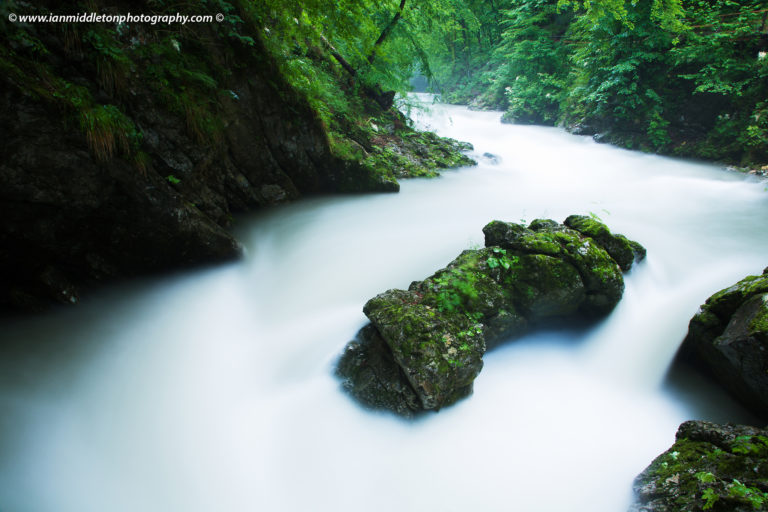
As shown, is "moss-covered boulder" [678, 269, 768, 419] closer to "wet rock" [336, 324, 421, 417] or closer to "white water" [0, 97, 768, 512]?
"white water" [0, 97, 768, 512]

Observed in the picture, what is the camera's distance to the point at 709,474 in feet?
7.88

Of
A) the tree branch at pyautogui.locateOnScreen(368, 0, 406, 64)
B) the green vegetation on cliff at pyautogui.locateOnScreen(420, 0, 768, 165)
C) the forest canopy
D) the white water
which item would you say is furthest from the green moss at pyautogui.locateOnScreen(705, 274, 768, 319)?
the tree branch at pyautogui.locateOnScreen(368, 0, 406, 64)

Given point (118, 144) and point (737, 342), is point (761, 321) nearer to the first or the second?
point (737, 342)

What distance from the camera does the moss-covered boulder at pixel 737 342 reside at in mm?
3177

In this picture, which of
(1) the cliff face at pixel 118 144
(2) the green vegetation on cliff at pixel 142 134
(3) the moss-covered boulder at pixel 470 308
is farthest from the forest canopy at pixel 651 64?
(3) the moss-covered boulder at pixel 470 308

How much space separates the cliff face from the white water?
55 centimetres

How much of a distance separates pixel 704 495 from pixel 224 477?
341 centimetres

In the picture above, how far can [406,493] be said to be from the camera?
2.89 meters

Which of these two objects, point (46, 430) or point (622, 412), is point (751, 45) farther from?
point (46, 430)

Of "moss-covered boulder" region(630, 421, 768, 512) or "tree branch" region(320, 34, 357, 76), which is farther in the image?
"tree branch" region(320, 34, 357, 76)

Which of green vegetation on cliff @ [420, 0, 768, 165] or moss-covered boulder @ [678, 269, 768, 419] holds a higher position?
green vegetation on cliff @ [420, 0, 768, 165]

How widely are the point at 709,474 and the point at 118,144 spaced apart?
599cm

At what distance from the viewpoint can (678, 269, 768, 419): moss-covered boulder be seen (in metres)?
3.18

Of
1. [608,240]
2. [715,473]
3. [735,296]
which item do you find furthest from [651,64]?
[715,473]
